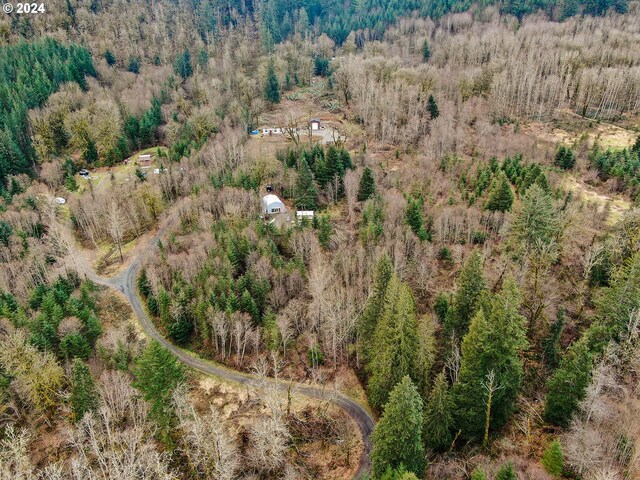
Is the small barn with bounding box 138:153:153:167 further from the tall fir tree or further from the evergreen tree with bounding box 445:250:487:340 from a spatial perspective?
the tall fir tree

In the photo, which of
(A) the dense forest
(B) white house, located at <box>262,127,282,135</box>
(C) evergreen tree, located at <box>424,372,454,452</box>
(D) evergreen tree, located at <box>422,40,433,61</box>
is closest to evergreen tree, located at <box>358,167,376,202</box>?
(A) the dense forest

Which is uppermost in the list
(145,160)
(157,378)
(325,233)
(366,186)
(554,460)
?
(366,186)

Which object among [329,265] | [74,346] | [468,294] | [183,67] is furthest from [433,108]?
[183,67]

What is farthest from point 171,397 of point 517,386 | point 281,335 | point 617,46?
point 617,46

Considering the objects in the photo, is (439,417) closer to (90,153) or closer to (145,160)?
(145,160)

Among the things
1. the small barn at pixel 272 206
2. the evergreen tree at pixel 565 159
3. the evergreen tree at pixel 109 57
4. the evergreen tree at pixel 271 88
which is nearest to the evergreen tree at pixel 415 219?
the small barn at pixel 272 206

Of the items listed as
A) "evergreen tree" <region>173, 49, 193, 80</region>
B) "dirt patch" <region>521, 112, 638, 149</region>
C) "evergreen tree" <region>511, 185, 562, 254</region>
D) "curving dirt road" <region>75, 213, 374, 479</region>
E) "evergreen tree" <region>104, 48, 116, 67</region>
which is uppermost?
"evergreen tree" <region>104, 48, 116, 67</region>
